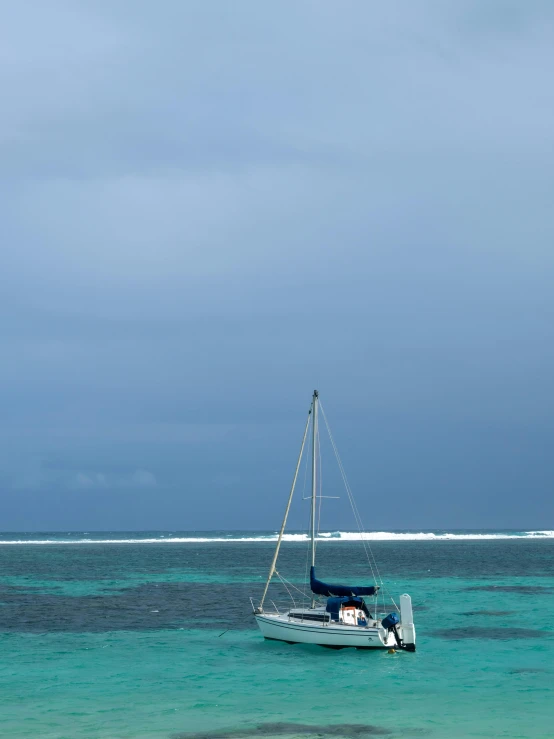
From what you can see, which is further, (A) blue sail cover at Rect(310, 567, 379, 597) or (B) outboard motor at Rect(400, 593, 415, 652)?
(A) blue sail cover at Rect(310, 567, 379, 597)

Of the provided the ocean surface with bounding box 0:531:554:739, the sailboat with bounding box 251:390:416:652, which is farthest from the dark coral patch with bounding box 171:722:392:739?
the sailboat with bounding box 251:390:416:652

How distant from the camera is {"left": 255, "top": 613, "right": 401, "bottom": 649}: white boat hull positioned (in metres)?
42.7

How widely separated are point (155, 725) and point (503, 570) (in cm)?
8286

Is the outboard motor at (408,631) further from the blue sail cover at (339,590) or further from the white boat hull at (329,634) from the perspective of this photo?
the blue sail cover at (339,590)

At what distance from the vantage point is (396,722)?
30609mm

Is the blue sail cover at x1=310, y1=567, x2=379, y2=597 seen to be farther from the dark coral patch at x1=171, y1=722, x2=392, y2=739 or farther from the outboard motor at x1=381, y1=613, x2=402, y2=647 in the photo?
the dark coral patch at x1=171, y1=722, x2=392, y2=739

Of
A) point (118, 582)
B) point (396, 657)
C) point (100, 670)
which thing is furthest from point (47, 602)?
point (396, 657)

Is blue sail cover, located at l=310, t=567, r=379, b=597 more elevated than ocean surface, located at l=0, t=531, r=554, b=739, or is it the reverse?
blue sail cover, located at l=310, t=567, r=379, b=597

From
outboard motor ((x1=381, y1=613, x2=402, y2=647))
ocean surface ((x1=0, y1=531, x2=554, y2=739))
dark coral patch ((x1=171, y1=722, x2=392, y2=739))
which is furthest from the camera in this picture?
outboard motor ((x1=381, y1=613, x2=402, y2=647))

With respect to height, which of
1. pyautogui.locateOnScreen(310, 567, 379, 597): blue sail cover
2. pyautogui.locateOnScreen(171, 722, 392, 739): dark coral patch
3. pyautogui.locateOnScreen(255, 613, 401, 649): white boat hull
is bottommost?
pyautogui.locateOnScreen(171, 722, 392, 739): dark coral patch

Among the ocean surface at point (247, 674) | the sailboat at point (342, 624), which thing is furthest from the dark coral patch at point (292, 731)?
the sailboat at point (342, 624)

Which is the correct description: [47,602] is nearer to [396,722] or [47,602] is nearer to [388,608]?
[388,608]

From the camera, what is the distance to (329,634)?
43281 millimetres

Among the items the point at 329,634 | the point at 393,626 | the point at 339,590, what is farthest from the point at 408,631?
the point at 339,590
